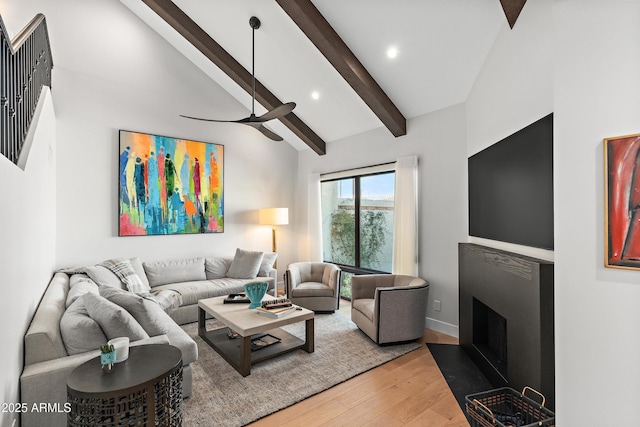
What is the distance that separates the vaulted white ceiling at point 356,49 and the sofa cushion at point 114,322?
3167 millimetres

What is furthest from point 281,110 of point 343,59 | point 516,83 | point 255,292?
point 516,83

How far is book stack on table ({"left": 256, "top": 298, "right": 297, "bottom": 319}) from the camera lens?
296 centimetres

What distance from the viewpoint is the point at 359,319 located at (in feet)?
12.0

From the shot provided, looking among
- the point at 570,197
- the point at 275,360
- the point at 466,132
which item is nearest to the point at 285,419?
the point at 275,360

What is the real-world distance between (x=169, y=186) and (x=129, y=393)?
12.3 ft

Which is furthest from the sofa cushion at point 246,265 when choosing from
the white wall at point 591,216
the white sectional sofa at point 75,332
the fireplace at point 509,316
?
the white wall at point 591,216

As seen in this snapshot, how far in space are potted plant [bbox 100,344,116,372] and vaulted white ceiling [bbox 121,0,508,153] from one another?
3283mm

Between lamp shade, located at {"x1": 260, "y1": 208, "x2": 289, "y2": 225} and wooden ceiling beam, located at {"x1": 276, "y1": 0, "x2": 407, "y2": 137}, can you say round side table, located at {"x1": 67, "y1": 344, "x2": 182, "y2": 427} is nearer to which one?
wooden ceiling beam, located at {"x1": 276, "y1": 0, "x2": 407, "y2": 137}

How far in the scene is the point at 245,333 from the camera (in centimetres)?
266

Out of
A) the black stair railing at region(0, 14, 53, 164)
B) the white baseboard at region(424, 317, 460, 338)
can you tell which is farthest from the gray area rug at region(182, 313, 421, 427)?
the black stair railing at region(0, 14, 53, 164)

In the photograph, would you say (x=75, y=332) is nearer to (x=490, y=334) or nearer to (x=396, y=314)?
(x=396, y=314)

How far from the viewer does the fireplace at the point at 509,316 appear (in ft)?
6.27

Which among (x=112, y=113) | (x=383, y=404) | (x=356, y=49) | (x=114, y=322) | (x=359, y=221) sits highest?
(x=356, y=49)

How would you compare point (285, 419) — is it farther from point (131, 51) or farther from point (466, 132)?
point (131, 51)
